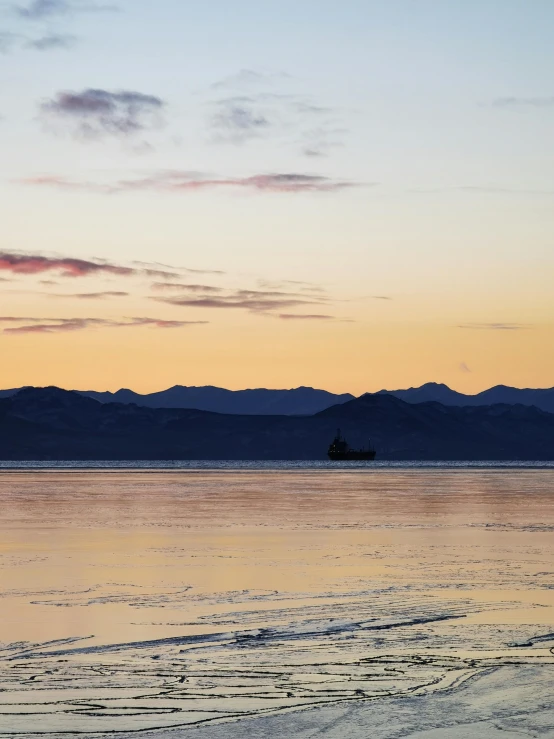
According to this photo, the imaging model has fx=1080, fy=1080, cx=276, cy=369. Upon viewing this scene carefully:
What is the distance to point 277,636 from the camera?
1647 centimetres

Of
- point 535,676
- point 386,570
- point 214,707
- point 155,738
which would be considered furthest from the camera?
point 386,570

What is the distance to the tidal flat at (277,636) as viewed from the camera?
11.5 metres

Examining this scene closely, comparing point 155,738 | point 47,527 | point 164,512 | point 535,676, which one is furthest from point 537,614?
point 164,512

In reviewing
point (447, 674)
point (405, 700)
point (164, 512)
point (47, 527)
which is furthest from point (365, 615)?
point (164, 512)

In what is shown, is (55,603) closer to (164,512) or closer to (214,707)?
(214,707)

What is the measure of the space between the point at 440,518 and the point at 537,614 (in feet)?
93.7

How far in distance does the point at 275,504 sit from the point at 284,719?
4970 centimetres

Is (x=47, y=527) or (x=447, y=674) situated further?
(x=47, y=527)

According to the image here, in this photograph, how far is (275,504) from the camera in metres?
60.9

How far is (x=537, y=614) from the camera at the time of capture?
18.6 m

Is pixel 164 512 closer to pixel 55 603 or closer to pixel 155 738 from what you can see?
pixel 55 603

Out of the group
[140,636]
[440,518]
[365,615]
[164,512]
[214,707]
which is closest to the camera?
[214,707]

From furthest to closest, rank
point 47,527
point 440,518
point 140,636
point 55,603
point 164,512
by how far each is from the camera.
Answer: point 164,512 → point 440,518 → point 47,527 → point 55,603 → point 140,636

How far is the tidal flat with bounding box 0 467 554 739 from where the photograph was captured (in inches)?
453
